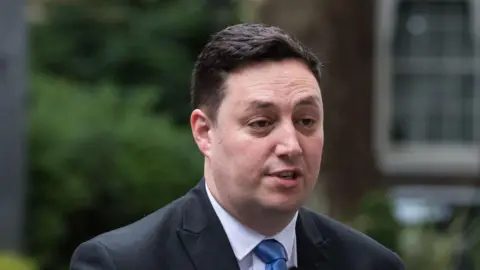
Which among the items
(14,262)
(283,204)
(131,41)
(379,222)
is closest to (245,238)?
(283,204)

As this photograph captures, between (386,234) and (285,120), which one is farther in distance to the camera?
(386,234)

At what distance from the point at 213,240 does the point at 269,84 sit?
1.46ft

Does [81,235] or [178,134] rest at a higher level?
[178,134]

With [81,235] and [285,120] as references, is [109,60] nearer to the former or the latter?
[81,235]

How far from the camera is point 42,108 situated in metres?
9.14

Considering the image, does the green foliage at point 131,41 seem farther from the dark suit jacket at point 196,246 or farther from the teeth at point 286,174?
the teeth at point 286,174

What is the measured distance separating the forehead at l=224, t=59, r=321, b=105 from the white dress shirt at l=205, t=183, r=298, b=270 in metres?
0.33

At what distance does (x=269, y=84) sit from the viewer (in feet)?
9.02

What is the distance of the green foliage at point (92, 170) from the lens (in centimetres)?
865

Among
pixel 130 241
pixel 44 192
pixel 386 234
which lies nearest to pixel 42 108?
pixel 44 192

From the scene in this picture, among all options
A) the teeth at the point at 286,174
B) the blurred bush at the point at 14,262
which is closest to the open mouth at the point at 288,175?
the teeth at the point at 286,174

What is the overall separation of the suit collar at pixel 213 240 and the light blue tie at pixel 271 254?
7 cm

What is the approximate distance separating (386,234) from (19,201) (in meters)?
2.74

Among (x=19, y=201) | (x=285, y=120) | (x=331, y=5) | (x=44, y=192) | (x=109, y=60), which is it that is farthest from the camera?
(x=109, y=60)
